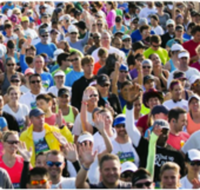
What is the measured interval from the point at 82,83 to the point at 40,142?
2.13 m

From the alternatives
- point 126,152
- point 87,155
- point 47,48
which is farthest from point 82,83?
point 87,155

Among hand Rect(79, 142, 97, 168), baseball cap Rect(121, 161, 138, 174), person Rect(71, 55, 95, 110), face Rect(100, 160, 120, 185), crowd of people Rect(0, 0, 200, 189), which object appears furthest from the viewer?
person Rect(71, 55, 95, 110)

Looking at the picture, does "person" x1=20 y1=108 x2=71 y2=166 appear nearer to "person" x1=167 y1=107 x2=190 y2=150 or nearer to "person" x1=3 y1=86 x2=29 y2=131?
"person" x1=3 y1=86 x2=29 y2=131

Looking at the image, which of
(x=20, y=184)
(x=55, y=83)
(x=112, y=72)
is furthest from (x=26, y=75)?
(x=20, y=184)

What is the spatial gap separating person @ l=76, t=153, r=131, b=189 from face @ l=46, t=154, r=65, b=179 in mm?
323

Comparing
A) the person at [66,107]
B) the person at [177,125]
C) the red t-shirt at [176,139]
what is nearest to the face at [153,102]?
the person at [177,125]

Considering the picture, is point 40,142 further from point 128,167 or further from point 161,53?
point 161,53

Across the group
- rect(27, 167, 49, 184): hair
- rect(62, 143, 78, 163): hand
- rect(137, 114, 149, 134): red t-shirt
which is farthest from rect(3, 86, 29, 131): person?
rect(27, 167, 49, 184): hair

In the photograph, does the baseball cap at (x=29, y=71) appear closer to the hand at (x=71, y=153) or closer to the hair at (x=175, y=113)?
the hair at (x=175, y=113)

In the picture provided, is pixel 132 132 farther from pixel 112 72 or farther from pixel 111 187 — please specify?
pixel 112 72

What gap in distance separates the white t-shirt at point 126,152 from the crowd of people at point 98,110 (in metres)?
0.01

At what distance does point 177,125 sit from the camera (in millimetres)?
8219

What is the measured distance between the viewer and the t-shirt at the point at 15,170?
24.1 ft

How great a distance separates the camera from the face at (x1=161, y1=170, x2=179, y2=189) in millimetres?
6590
